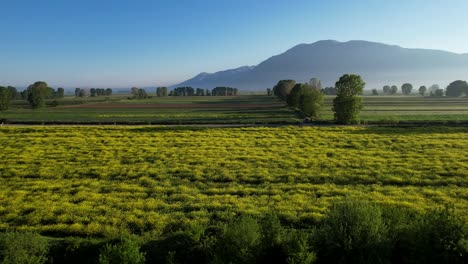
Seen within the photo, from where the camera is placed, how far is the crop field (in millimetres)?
23297

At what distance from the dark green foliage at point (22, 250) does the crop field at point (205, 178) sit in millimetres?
3796

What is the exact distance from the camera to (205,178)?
32.3m

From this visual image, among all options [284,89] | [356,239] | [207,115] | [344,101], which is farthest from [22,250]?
[284,89]

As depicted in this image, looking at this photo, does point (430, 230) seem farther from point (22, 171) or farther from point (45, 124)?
point (45, 124)

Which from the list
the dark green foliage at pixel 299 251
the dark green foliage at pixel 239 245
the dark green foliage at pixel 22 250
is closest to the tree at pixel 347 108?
the dark green foliage at pixel 299 251

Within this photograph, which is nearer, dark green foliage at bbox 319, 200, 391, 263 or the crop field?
dark green foliage at bbox 319, 200, 391, 263

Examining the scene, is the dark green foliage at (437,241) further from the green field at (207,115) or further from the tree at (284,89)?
the tree at (284,89)

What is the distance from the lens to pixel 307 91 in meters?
94.7

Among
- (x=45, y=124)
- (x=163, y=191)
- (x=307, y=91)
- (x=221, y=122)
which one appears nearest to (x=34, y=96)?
(x=45, y=124)

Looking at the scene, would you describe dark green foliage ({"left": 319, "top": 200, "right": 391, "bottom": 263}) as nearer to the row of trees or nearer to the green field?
the row of trees

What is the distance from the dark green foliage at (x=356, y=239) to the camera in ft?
52.9

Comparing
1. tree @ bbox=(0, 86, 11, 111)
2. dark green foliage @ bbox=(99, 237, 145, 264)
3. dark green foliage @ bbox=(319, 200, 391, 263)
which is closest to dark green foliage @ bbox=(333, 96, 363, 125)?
dark green foliage @ bbox=(319, 200, 391, 263)

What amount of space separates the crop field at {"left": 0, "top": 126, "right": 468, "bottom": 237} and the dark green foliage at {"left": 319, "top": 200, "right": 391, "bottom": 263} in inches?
213

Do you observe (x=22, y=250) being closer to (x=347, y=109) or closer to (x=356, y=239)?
(x=356, y=239)
